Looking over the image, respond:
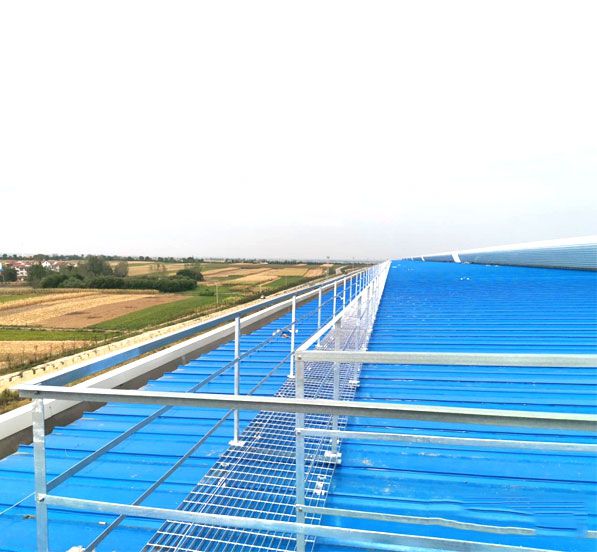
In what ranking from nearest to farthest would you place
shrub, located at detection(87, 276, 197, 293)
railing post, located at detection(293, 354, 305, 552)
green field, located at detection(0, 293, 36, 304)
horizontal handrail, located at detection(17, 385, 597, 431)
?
1. horizontal handrail, located at detection(17, 385, 597, 431)
2. railing post, located at detection(293, 354, 305, 552)
3. green field, located at detection(0, 293, 36, 304)
4. shrub, located at detection(87, 276, 197, 293)

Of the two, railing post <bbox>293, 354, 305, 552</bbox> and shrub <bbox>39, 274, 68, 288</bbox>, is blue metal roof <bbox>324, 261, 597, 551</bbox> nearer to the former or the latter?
railing post <bbox>293, 354, 305, 552</bbox>

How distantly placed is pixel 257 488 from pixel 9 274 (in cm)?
4821

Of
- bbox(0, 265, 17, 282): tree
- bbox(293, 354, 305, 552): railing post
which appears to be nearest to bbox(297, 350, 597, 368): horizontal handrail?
bbox(293, 354, 305, 552): railing post

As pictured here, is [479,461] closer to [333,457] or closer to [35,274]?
[333,457]

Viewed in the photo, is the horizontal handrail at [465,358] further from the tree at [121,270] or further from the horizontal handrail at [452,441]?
the tree at [121,270]

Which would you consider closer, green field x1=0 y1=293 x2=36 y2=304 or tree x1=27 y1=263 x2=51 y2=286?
green field x1=0 y1=293 x2=36 y2=304

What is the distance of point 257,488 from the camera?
169cm

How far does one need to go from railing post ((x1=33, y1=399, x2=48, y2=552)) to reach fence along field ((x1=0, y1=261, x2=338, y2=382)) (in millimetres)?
24430

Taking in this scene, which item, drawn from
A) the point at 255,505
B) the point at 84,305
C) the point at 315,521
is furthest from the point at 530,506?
the point at 84,305

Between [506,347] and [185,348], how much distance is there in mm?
3968

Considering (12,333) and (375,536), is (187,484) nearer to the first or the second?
(375,536)

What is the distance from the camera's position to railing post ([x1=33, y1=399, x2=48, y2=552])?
2.83 ft

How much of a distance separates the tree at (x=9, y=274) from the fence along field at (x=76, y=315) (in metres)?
1.49

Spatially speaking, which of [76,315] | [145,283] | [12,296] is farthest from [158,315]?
[145,283]
